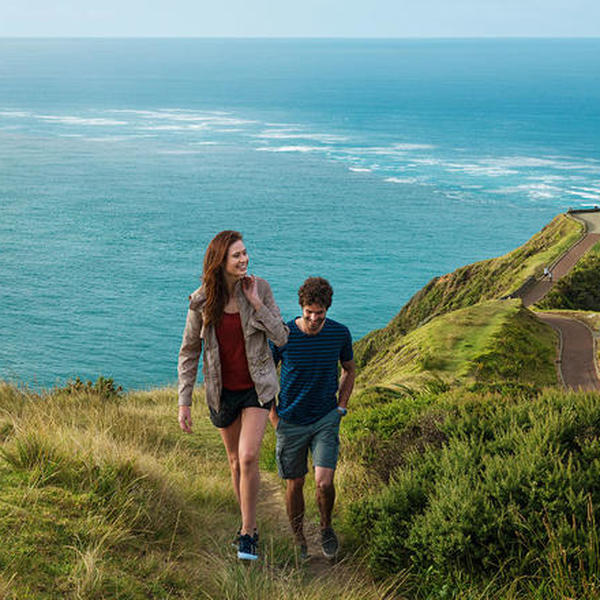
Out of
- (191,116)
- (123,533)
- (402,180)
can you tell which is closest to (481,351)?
(123,533)

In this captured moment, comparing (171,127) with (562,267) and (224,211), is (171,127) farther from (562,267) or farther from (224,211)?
(562,267)

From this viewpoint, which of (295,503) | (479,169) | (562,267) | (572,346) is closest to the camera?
(295,503)

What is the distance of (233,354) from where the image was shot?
5.28 metres

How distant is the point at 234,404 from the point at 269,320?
0.72 meters

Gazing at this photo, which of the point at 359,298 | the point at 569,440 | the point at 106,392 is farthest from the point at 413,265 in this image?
the point at 569,440

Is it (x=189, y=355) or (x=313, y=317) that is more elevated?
(x=313, y=317)

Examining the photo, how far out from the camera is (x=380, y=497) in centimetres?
563

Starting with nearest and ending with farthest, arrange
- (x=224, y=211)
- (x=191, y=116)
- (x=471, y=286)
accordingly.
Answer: (x=471, y=286) < (x=224, y=211) < (x=191, y=116)

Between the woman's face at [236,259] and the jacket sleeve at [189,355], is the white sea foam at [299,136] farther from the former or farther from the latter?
the woman's face at [236,259]

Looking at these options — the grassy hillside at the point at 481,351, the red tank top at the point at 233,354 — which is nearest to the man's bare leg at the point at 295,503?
the red tank top at the point at 233,354

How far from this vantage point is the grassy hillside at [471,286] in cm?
4172

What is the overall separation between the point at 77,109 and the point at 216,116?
103 ft

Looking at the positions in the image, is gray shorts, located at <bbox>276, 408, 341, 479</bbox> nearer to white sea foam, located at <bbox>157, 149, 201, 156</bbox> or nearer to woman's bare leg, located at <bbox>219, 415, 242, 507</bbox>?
woman's bare leg, located at <bbox>219, 415, 242, 507</bbox>

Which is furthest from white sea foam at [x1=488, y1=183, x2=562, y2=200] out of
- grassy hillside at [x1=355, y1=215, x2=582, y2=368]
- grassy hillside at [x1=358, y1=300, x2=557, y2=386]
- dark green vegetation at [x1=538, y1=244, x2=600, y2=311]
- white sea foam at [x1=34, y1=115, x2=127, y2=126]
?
white sea foam at [x1=34, y1=115, x2=127, y2=126]
